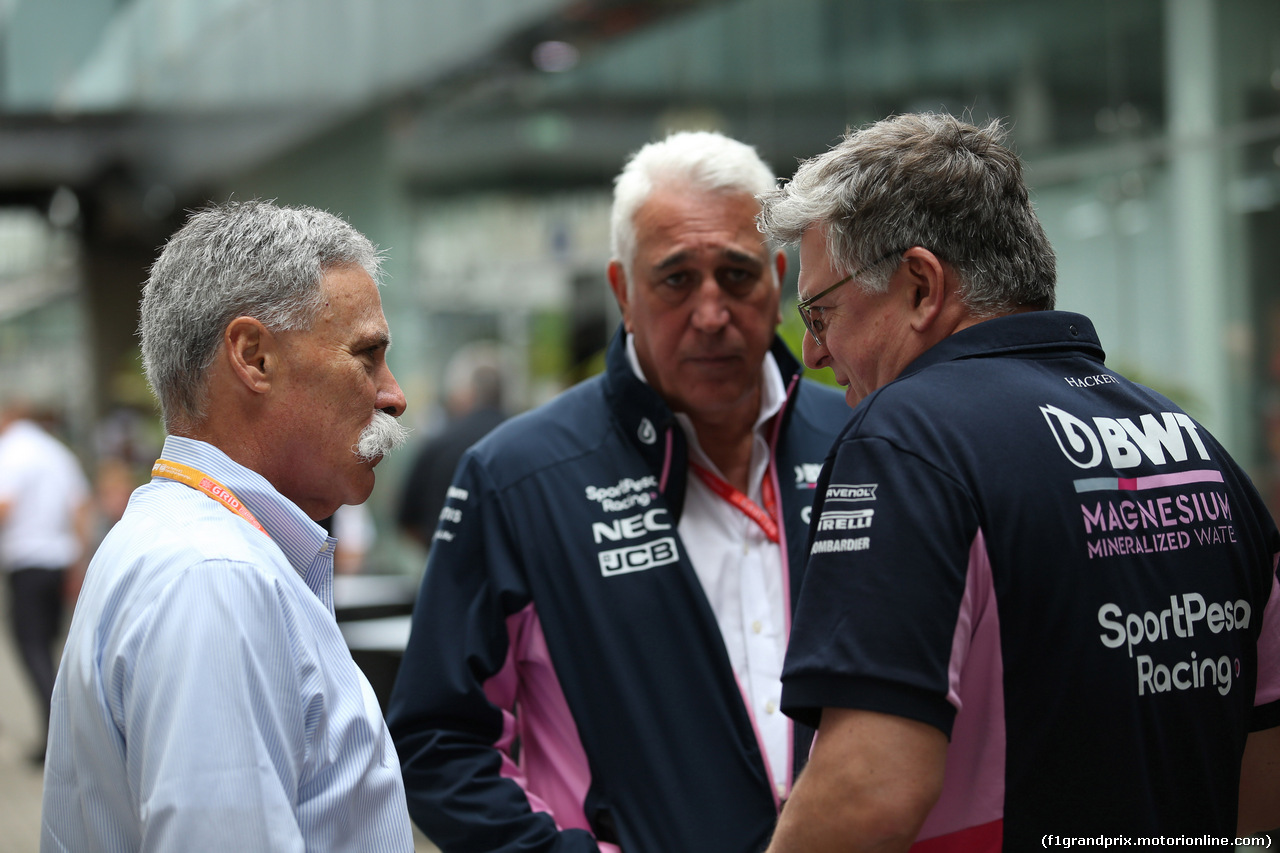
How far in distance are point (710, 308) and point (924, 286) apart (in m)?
0.73

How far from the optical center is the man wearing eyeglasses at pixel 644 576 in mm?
2057

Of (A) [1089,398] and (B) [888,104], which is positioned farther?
(B) [888,104]

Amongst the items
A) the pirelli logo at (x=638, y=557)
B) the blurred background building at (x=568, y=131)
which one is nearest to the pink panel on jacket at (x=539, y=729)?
the pirelli logo at (x=638, y=557)

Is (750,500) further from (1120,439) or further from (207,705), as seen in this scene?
(207,705)

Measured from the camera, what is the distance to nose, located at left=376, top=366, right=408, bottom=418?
1.78 metres

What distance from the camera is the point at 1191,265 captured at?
6781 millimetres

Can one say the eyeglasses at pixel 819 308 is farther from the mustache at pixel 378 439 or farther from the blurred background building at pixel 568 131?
the mustache at pixel 378 439

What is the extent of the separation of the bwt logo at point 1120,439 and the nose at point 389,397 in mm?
923

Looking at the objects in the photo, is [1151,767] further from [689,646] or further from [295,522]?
[295,522]

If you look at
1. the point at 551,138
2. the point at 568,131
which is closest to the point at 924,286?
the point at 568,131

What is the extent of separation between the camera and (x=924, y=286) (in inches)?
64.7

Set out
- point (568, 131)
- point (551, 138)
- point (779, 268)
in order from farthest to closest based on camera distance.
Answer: point (551, 138), point (568, 131), point (779, 268)

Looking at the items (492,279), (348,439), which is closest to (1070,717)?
(348,439)

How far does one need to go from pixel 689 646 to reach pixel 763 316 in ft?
2.28
